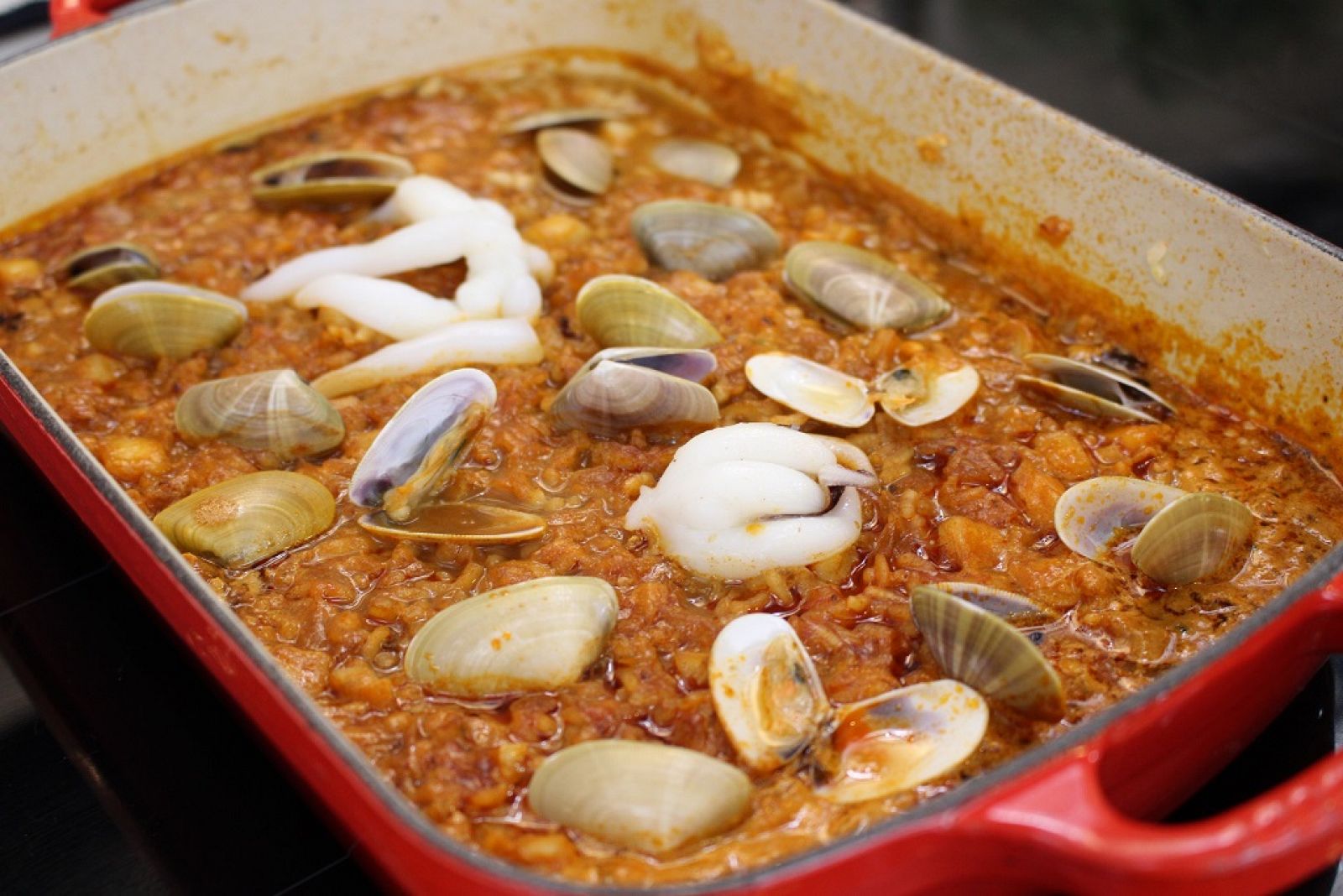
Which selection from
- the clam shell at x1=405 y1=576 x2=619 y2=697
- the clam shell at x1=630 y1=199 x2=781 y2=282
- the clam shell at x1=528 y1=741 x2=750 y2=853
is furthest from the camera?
the clam shell at x1=630 y1=199 x2=781 y2=282

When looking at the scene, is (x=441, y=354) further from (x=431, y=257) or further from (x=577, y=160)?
(x=577, y=160)

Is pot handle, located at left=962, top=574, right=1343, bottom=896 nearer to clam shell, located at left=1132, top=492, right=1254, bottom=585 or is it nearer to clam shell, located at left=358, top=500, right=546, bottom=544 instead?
clam shell, located at left=1132, top=492, right=1254, bottom=585

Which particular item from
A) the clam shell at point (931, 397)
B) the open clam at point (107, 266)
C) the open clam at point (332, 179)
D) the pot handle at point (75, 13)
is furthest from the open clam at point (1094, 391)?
the pot handle at point (75, 13)

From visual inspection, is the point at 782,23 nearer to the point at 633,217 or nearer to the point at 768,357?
the point at 633,217

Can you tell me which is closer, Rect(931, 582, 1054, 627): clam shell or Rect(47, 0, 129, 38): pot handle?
Rect(931, 582, 1054, 627): clam shell

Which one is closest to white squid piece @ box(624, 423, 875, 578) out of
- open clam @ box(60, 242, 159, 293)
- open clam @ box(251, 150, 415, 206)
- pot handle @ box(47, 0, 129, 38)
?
open clam @ box(251, 150, 415, 206)

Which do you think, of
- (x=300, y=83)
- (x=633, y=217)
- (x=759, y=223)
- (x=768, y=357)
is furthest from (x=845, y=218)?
(x=300, y=83)
